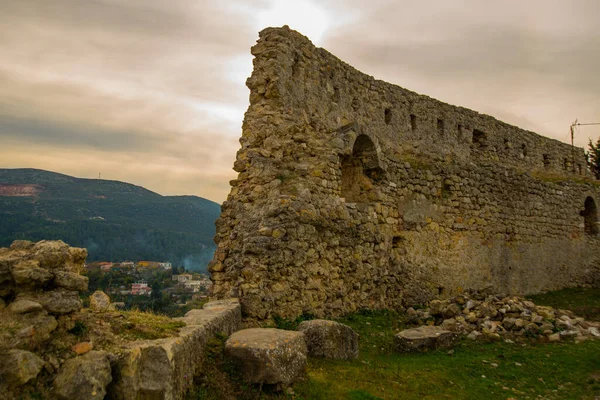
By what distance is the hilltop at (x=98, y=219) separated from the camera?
3984cm

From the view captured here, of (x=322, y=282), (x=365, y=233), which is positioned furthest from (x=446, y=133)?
(x=322, y=282)

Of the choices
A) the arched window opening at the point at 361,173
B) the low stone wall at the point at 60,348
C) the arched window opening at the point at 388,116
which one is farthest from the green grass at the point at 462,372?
the arched window opening at the point at 388,116

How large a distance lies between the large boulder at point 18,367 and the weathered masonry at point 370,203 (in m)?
4.08

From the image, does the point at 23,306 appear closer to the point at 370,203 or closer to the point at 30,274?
the point at 30,274

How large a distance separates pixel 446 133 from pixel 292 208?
7.19 m

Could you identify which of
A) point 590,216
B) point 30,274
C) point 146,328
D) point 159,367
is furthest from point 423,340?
point 590,216

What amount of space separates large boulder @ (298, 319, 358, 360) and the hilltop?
31.5 metres

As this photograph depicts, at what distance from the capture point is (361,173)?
1009 cm

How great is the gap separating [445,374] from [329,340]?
1573 mm

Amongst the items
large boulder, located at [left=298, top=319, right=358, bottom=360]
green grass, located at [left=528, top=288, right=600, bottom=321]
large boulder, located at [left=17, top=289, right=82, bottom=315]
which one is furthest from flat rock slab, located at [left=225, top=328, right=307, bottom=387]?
green grass, located at [left=528, top=288, right=600, bottom=321]

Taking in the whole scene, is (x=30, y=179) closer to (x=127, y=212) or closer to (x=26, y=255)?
(x=127, y=212)

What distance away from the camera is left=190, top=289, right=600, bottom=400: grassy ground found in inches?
175

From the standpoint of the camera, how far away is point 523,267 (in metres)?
13.2

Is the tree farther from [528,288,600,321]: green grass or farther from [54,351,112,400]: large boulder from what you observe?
[54,351,112,400]: large boulder
